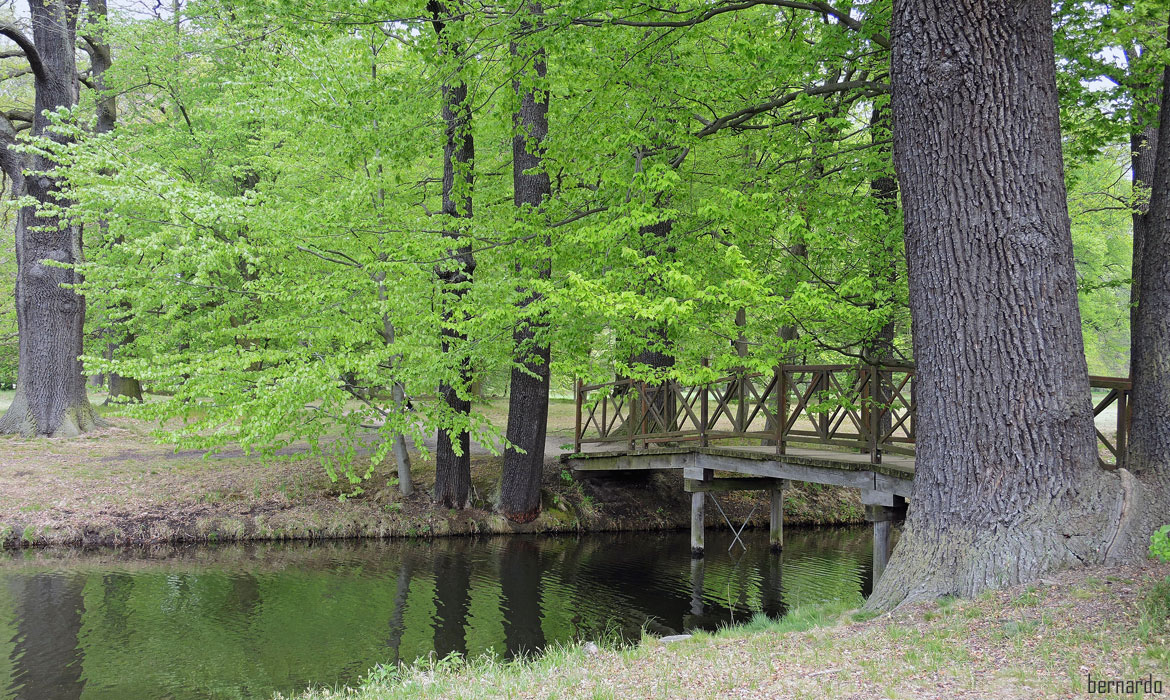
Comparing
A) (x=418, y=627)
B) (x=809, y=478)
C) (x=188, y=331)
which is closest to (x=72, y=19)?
(x=188, y=331)

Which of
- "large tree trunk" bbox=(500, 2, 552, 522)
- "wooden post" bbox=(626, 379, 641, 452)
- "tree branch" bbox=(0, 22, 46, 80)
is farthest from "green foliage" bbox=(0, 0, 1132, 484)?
"tree branch" bbox=(0, 22, 46, 80)

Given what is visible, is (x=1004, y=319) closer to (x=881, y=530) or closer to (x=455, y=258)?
(x=881, y=530)

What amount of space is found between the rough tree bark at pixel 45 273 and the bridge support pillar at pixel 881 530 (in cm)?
1480

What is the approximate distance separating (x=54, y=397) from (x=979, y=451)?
1678cm

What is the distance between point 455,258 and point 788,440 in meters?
5.35

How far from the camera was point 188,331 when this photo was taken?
14953mm

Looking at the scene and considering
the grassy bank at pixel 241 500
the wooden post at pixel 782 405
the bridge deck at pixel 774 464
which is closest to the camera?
the bridge deck at pixel 774 464

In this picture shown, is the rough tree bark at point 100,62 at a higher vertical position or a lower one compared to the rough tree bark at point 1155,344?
higher

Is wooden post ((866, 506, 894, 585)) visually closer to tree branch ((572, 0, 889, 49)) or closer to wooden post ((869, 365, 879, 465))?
wooden post ((869, 365, 879, 465))

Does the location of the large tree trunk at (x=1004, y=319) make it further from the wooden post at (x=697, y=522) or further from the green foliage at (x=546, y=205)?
the wooden post at (x=697, y=522)

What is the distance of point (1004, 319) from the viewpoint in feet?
16.6

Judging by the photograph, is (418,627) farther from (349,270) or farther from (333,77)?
(333,77)

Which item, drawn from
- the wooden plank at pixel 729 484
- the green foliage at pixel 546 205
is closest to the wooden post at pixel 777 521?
the wooden plank at pixel 729 484

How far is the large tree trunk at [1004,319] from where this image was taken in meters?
5.01
